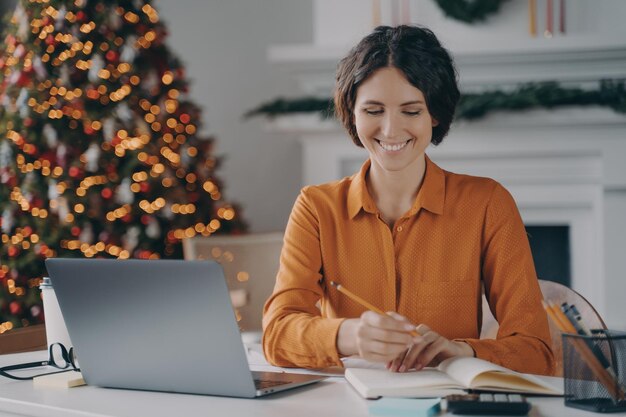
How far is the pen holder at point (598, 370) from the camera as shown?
108cm

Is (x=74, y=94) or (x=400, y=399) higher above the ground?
(x=74, y=94)

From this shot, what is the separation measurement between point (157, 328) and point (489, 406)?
0.46 m

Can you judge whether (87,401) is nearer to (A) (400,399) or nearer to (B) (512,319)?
(A) (400,399)

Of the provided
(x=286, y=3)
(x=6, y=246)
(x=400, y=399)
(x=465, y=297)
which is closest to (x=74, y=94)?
(x=6, y=246)

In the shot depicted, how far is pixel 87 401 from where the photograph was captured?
1.21 metres

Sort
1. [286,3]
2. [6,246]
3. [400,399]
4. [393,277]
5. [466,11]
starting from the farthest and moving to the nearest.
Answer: [286,3] < [466,11] < [6,246] < [393,277] < [400,399]

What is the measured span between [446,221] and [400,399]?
575mm

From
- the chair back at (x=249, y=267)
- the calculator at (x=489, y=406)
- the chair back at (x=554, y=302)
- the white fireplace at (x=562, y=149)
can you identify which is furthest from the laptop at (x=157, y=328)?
the white fireplace at (x=562, y=149)

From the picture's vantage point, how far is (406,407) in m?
1.06

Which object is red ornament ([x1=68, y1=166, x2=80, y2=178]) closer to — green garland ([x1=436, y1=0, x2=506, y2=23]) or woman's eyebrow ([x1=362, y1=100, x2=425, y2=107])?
green garland ([x1=436, y1=0, x2=506, y2=23])

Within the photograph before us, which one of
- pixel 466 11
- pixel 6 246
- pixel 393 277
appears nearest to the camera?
pixel 393 277

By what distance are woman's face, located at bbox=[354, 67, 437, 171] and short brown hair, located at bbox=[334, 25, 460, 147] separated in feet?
0.04

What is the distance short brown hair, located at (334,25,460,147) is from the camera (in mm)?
1560

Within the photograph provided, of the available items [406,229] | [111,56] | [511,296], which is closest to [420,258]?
[406,229]
